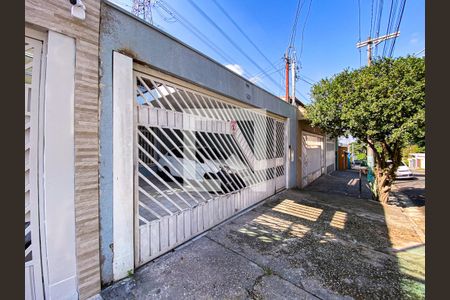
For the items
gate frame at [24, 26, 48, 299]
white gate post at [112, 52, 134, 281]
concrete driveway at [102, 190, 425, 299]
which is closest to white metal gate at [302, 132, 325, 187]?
concrete driveway at [102, 190, 425, 299]

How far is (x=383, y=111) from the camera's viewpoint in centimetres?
464

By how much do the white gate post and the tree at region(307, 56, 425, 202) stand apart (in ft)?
17.7

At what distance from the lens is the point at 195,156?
3.65m

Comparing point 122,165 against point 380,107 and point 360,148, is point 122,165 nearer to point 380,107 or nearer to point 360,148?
point 380,107

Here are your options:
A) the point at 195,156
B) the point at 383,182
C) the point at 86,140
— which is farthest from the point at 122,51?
the point at 383,182

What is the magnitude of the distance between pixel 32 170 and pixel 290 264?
3057 mm

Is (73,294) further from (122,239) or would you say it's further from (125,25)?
(125,25)

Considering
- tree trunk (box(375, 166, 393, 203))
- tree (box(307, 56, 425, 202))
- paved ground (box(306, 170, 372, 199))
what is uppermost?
tree (box(307, 56, 425, 202))

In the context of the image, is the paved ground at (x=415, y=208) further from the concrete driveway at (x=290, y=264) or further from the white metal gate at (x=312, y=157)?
the white metal gate at (x=312, y=157)

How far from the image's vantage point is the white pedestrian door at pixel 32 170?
162 centimetres

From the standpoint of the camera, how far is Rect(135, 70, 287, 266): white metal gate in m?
2.55

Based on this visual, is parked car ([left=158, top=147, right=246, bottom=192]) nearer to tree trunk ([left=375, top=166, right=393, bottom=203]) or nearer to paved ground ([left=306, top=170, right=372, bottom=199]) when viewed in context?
paved ground ([left=306, top=170, right=372, bottom=199])

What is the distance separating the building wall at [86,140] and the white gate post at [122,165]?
185 mm

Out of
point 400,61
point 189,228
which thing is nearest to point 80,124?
point 189,228
